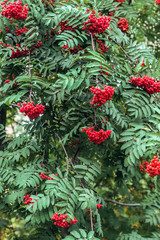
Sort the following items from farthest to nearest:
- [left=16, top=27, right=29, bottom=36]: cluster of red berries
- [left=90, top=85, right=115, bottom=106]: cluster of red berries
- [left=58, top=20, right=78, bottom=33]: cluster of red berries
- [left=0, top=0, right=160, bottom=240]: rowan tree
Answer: [left=16, top=27, right=29, bottom=36]: cluster of red berries
[left=58, top=20, right=78, bottom=33]: cluster of red berries
[left=0, top=0, right=160, bottom=240]: rowan tree
[left=90, top=85, right=115, bottom=106]: cluster of red berries

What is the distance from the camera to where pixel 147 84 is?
2480 mm

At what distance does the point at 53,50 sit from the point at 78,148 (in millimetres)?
1140

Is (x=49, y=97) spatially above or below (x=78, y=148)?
above

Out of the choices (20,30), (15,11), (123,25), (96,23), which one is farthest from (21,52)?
(123,25)

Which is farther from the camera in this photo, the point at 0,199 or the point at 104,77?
the point at 0,199

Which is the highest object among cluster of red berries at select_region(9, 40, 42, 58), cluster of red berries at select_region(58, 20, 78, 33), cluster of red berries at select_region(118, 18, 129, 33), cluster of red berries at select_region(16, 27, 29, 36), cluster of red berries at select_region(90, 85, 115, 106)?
cluster of red berries at select_region(118, 18, 129, 33)

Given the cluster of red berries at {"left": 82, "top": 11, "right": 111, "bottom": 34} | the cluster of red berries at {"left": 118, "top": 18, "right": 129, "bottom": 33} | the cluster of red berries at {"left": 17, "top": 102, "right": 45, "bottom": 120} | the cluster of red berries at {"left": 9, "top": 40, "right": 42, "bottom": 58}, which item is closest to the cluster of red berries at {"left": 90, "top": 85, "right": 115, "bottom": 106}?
the cluster of red berries at {"left": 17, "top": 102, "right": 45, "bottom": 120}

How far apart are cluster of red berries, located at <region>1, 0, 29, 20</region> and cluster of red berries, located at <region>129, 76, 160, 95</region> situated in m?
1.17

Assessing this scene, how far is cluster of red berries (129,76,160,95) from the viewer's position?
7.97 ft

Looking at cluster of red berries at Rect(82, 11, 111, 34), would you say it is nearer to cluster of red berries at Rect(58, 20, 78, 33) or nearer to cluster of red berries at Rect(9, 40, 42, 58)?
cluster of red berries at Rect(58, 20, 78, 33)

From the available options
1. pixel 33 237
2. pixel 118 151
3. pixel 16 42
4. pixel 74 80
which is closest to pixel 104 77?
pixel 74 80

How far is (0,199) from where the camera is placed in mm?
2969

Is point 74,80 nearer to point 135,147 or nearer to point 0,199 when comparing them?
point 135,147

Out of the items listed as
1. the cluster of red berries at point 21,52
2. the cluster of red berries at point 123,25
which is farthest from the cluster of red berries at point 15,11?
the cluster of red berries at point 123,25
